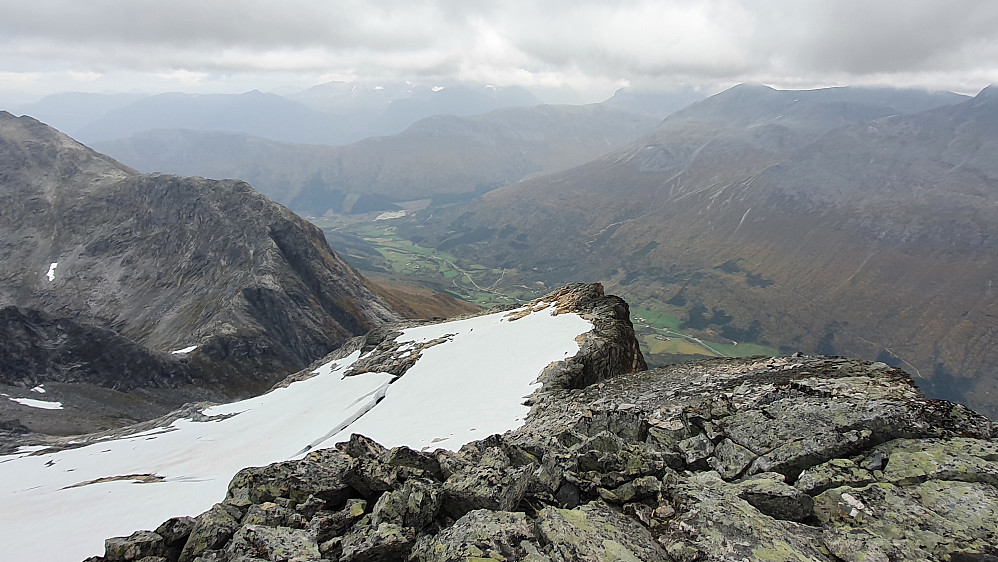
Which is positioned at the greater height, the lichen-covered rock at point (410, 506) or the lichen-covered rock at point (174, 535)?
the lichen-covered rock at point (410, 506)

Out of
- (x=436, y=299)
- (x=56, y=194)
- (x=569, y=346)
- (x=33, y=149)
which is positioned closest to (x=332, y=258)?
(x=436, y=299)

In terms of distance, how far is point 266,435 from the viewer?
36531 millimetres

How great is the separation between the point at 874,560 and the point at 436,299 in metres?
173

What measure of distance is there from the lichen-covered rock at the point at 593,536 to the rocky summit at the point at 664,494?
4 cm

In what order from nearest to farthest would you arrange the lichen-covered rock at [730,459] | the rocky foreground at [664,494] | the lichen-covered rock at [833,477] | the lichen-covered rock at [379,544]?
the rocky foreground at [664,494] → the lichen-covered rock at [379,544] → the lichen-covered rock at [833,477] → the lichen-covered rock at [730,459]

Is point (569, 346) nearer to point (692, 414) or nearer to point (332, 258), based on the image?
point (692, 414)

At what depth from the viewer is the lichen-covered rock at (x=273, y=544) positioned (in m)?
12.0

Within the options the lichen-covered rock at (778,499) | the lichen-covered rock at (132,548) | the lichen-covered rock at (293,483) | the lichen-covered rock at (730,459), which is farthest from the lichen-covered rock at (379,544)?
the lichen-covered rock at (730,459)

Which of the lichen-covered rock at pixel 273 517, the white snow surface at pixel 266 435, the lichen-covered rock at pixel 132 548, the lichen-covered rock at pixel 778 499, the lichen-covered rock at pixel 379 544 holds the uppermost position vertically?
the lichen-covered rock at pixel 778 499

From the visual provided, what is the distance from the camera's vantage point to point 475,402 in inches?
1112

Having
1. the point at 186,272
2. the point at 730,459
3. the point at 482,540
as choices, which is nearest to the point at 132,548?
the point at 482,540

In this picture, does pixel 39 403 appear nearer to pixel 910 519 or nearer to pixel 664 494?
pixel 664 494

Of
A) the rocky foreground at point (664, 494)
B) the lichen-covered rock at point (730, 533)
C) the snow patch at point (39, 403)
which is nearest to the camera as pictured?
the lichen-covered rock at point (730, 533)

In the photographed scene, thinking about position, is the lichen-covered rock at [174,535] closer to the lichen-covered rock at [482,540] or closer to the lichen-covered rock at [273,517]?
the lichen-covered rock at [273,517]
